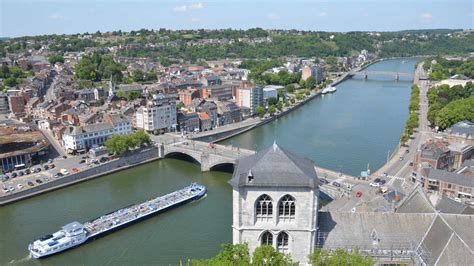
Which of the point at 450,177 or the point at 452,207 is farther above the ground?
the point at 452,207

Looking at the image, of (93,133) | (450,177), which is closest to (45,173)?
(93,133)

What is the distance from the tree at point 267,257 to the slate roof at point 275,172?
9.30 feet

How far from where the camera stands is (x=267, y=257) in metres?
17.7

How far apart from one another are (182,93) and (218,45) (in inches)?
4554

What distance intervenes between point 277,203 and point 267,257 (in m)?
2.59

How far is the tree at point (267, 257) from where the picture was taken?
17469 millimetres

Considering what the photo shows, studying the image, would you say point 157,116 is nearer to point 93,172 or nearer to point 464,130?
point 93,172

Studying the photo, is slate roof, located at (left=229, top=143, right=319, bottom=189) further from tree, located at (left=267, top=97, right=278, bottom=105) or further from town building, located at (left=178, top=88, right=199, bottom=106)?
tree, located at (left=267, top=97, right=278, bottom=105)

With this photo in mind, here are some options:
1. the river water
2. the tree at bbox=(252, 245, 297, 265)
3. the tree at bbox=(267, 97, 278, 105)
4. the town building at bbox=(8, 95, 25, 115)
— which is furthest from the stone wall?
the town building at bbox=(8, 95, 25, 115)

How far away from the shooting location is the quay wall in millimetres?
43438

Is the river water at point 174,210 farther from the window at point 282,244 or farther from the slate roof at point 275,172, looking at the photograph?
the slate roof at point 275,172

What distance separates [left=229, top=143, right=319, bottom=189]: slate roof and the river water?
49.3 feet

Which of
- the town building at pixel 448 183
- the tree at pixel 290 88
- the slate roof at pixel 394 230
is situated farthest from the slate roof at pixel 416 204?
the tree at pixel 290 88

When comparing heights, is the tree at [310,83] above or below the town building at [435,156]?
above
